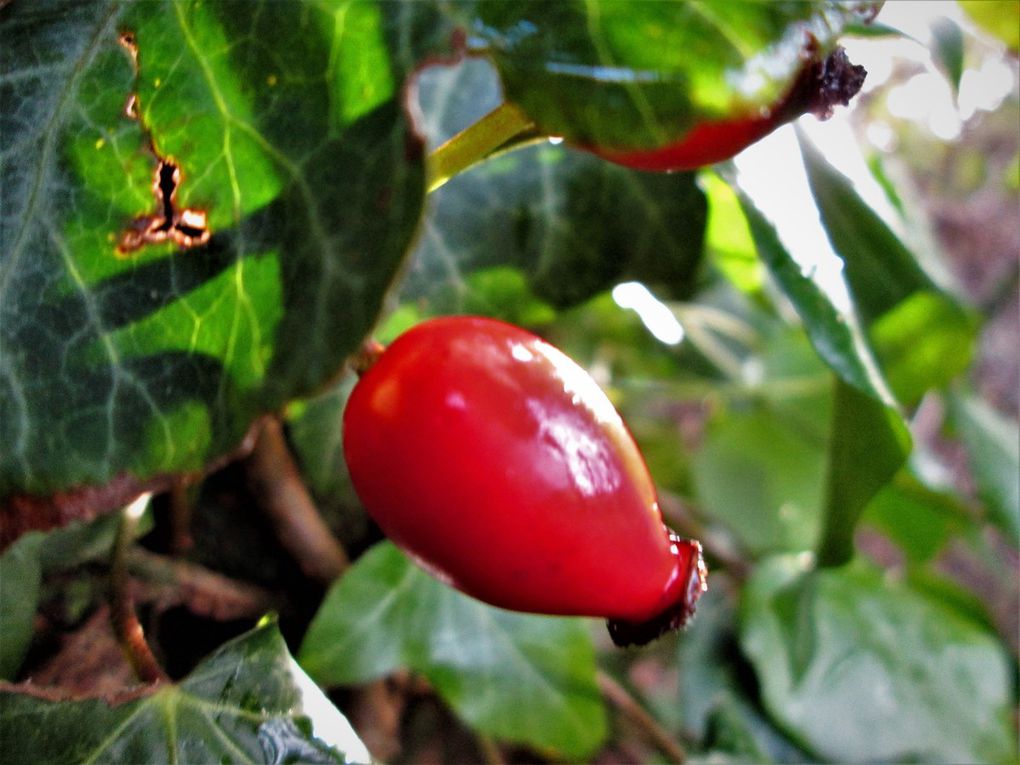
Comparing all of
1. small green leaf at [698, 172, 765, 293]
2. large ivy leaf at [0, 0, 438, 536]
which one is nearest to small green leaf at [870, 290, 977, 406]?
small green leaf at [698, 172, 765, 293]

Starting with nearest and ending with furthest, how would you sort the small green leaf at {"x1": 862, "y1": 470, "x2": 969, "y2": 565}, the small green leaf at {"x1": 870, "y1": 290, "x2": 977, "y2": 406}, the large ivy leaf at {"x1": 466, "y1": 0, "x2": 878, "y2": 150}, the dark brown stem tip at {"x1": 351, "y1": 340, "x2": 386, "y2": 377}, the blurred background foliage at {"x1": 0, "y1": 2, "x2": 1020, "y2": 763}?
the large ivy leaf at {"x1": 466, "y1": 0, "x2": 878, "y2": 150}
the dark brown stem tip at {"x1": 351, "y1": 340, "x2": 386, "y2": 377}
the blurred background foliage at {"x1": 0, "y1": 2, "x2": 1020, "y2": 763}
the small green leaf at {"x1": 870, "y1": 290, "x2": 977, "y2": 406}
the small green leaf at {"x1": 862, "y1": 470, "x2": 969, "y2": 565}

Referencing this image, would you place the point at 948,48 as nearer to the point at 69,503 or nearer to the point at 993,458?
the point at 993,458

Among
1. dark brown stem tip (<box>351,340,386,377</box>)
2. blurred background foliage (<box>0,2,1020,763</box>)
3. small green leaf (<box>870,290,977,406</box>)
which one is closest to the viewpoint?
dark brown stem tip (<box>351,340,386,377</box>)

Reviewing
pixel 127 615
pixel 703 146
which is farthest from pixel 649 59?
pixel 127 615

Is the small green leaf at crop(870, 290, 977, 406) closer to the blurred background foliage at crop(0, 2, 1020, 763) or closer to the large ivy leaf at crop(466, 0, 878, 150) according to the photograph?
the blurred background foliage at crop(0, 2, 1020, 763)

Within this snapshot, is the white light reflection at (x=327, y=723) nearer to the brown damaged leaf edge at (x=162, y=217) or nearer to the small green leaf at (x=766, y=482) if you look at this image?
the brown damaged leaf edge at (x=162, y=217)

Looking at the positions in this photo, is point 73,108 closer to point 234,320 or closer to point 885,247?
point 234,320

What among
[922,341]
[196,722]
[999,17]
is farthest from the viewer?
[922,341]
